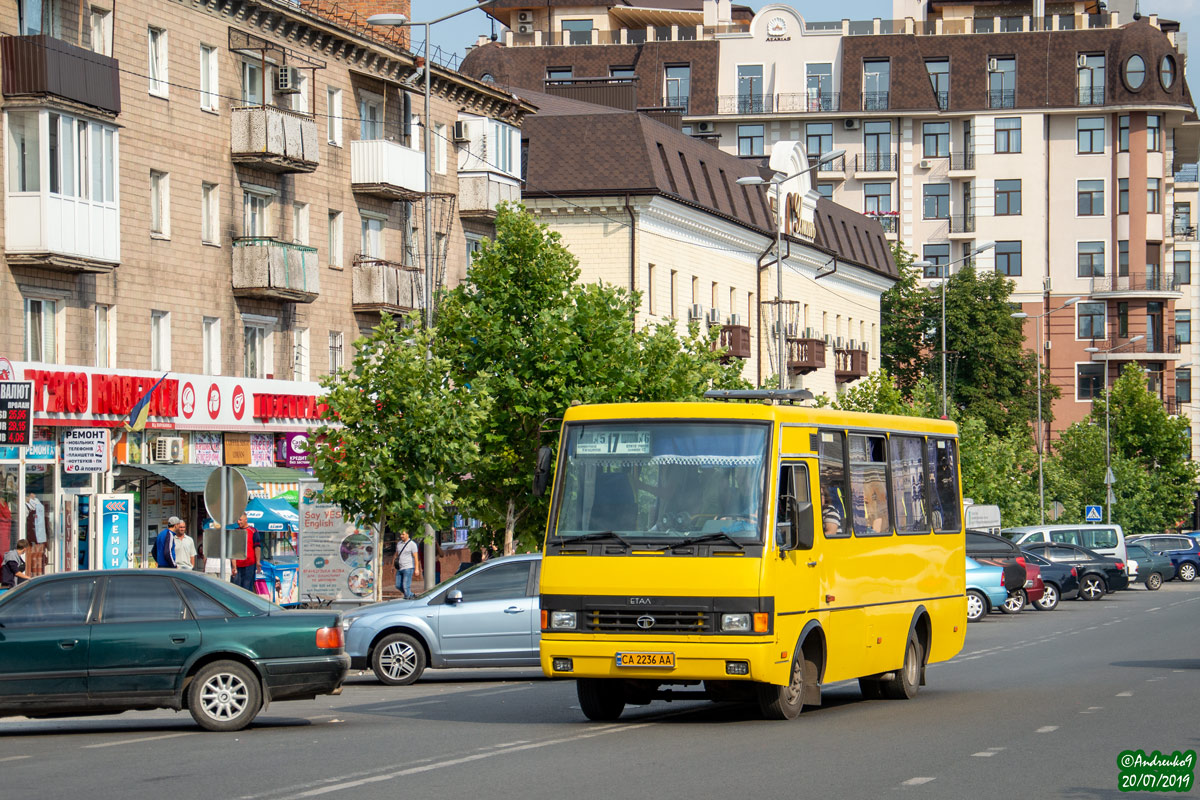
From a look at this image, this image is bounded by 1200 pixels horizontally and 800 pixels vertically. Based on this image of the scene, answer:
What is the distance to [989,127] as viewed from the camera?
9706 cm

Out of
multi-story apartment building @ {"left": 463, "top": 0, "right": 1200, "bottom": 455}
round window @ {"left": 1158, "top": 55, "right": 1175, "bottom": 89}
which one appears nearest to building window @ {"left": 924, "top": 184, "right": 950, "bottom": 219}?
multi-story apartment building @ {"left": 463, "top": 0, "right": 1200, "bottom": 455}

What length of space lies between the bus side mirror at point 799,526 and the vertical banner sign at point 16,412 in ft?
36.5

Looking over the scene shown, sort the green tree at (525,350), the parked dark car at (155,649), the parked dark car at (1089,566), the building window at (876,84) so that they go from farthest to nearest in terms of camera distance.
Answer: the building window at (876,84) < the parked dark car at (1089,566) < the green tree at (525,350) < the parked dark car at (155,649)

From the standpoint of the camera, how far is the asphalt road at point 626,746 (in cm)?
1194

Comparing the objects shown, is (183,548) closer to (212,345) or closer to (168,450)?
(168,450)

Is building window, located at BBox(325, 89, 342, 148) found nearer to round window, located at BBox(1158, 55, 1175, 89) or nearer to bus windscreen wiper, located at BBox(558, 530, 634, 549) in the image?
bus windscreen wiper, located at BBox(558, 530, 634, 549)

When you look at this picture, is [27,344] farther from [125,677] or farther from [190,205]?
[125,677]

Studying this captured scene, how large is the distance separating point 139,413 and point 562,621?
19930 millimetres

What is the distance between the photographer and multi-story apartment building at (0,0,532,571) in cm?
3131

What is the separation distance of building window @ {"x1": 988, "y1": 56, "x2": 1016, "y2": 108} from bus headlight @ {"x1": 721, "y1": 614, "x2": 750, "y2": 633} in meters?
85.8

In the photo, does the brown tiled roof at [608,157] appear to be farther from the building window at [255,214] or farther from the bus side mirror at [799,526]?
the bus side mirror at [799,526]

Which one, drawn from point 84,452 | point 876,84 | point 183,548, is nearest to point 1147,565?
point 183,548

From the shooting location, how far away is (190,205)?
36.2m

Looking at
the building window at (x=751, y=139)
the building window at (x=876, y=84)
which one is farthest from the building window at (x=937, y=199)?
the building window at (x=751, y=139)
